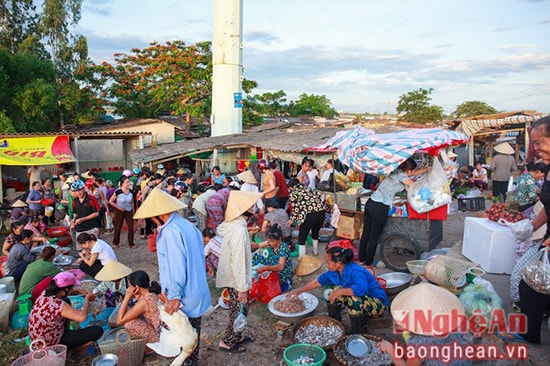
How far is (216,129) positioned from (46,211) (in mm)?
10298

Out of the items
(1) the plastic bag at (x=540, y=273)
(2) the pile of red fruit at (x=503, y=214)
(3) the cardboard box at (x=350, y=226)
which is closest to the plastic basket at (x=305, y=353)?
(1) the plastic bag at (x=540, y=273)

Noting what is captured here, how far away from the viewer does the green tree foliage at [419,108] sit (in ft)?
88.5

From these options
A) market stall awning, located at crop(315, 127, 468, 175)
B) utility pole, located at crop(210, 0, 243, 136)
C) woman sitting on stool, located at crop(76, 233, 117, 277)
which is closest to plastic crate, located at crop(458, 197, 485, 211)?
market stall awning, located at crop(315, 127, 468, 175)

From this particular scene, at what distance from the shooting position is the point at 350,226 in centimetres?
679

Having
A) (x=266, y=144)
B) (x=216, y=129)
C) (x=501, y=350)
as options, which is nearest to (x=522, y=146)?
(x=266, y=144)

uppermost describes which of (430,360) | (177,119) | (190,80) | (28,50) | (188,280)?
(28,50)

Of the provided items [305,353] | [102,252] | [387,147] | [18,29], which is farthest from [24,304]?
[18,29]

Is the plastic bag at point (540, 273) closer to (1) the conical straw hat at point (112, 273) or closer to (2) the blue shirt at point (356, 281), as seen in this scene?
(2) the blue shirt at point (356, 281)

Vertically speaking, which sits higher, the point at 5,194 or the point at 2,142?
the point at 2,142

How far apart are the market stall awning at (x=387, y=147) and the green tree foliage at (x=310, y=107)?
23.8 m

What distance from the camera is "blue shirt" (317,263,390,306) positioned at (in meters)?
4.20

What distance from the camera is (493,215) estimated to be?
17.9 feet

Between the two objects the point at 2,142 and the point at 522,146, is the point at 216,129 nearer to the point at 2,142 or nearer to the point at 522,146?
the point at 2,142

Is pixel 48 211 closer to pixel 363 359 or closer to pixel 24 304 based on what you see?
pixel 24 304
